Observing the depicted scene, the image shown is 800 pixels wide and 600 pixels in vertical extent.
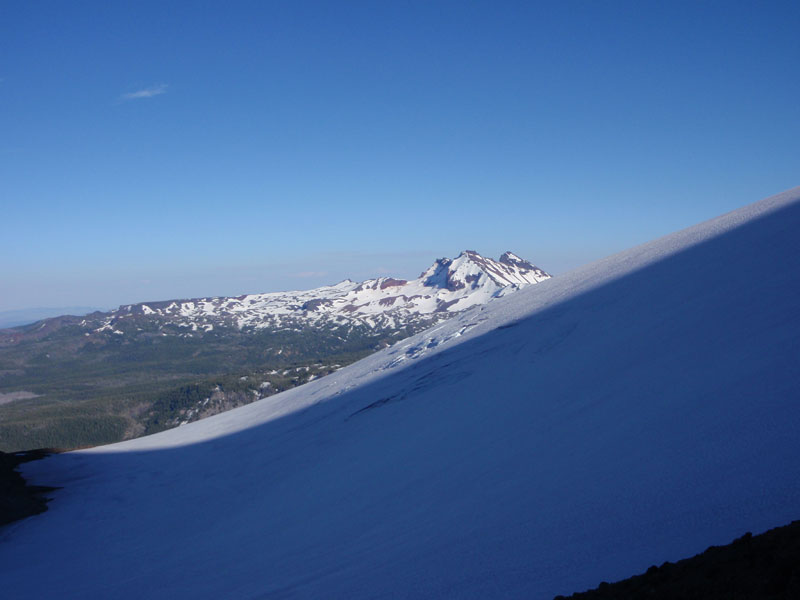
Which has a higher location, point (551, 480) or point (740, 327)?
point (740, 327)

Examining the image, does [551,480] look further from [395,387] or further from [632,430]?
[395,387]

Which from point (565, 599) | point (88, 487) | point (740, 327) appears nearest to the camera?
point (565, 599)

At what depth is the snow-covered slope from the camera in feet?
28.2

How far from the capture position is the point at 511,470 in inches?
495

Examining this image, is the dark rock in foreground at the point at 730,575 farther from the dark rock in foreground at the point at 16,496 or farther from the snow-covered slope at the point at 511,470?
the dark rock in foreground at the point at 16,496

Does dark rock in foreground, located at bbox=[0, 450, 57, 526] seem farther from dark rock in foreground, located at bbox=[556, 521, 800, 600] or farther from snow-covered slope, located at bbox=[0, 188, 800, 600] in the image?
dark rock in foreground, located at bbox=[556, 521, 800, 600]

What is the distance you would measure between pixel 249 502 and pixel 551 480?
13.4 metres

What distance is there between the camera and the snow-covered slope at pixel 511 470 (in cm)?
859

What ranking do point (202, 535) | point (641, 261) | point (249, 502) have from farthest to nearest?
point (641, 261)
point (249, 502)
point (202, 535)

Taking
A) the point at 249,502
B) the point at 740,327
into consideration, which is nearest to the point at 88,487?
the point at 249,502

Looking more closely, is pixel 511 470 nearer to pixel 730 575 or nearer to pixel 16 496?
pixel 730 575

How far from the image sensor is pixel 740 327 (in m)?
15.1

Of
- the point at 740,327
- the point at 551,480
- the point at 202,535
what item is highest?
the point at 740,327

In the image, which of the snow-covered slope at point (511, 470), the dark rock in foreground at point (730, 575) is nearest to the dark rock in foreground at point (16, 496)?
the snow-covered slope at point (511, 470)
